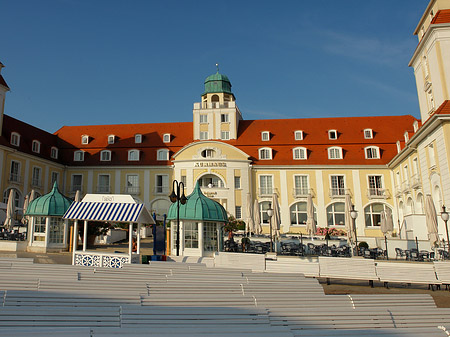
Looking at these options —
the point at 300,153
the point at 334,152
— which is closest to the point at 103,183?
the point at 300,153

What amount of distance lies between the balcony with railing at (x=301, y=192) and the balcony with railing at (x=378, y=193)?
5520mm

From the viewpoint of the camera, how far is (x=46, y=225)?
20.4m

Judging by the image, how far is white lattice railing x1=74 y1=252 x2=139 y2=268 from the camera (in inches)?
575

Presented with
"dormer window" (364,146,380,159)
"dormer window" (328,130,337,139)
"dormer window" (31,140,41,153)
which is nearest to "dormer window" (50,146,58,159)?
"dormer window" (31,140,41,153)

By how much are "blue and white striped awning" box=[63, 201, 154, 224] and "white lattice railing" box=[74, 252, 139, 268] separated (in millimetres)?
1364

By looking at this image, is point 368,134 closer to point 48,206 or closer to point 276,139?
point 276,139

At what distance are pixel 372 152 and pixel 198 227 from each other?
27338 millimetres

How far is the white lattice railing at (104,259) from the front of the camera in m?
14.6

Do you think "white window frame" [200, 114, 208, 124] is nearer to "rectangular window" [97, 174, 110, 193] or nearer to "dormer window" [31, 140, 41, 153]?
"rectangular window" [97, 174, 110, 193]

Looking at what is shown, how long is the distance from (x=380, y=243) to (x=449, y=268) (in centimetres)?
1287

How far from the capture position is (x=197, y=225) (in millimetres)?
→ 17953

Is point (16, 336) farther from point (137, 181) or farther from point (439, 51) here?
point (137, 181)

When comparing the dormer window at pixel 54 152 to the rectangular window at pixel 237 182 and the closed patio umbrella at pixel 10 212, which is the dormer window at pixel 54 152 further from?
the rectangular window at pixel 237 182

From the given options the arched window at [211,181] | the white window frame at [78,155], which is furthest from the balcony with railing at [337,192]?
the white window frame at [78,155]
